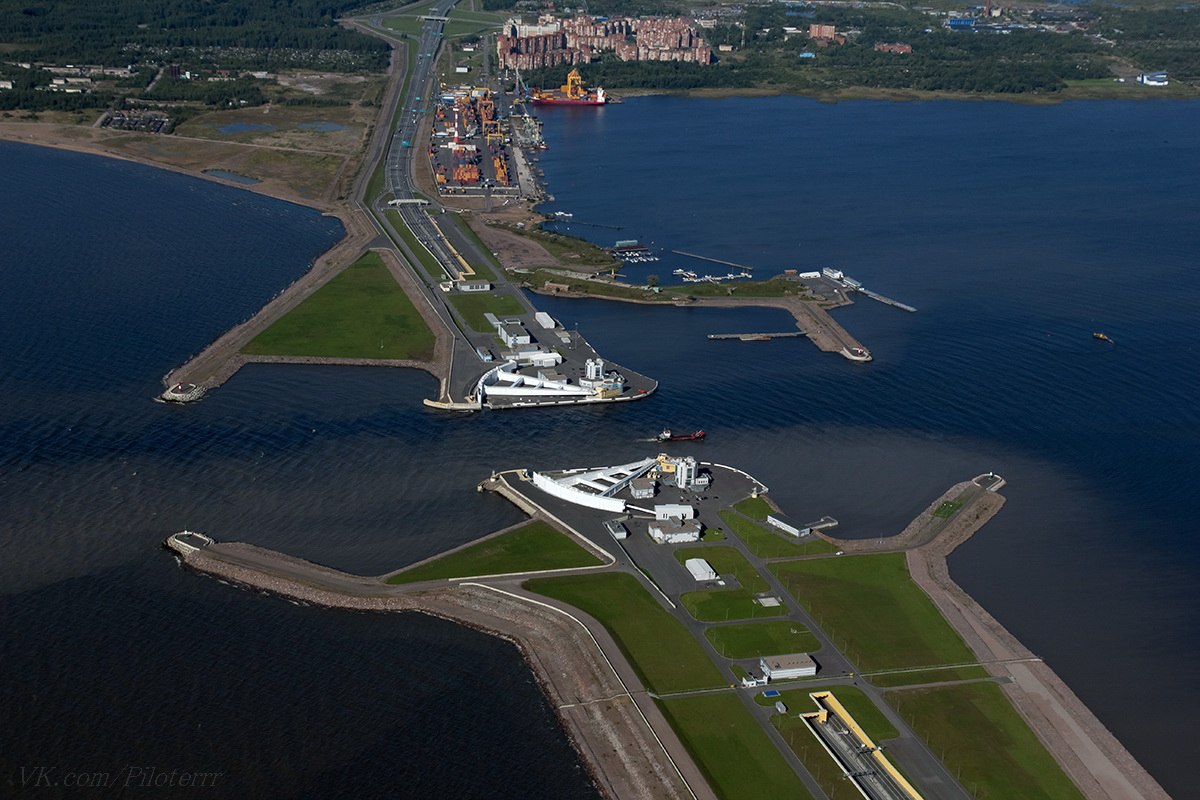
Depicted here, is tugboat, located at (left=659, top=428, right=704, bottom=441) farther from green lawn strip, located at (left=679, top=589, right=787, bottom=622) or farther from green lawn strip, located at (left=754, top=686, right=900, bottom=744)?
green lawn strip, located at (left=754, top=686, right=900, bottom=744)

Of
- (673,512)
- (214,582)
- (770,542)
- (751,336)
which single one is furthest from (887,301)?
(214,582)

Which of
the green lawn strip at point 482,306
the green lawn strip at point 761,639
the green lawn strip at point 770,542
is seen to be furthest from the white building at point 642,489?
the green lawn strip at point 482,306

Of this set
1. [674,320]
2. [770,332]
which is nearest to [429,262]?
[674,320]

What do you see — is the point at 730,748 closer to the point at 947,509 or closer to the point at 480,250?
the point at 947,509

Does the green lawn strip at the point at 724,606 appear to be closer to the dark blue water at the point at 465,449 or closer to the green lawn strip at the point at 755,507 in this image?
the green lawn strip at the point at 755,507

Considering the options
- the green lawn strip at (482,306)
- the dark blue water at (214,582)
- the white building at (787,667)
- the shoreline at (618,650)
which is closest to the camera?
the dark blue water at (214,582)

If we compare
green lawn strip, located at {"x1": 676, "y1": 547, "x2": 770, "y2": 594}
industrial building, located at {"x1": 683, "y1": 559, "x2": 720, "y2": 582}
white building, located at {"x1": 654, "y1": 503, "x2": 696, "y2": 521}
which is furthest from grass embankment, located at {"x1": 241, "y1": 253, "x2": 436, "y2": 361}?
industrial building, located at {"x1": 683, "y1": 559, "x2": 720, "y2": 582}

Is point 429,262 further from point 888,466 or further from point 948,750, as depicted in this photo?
point 948,750
